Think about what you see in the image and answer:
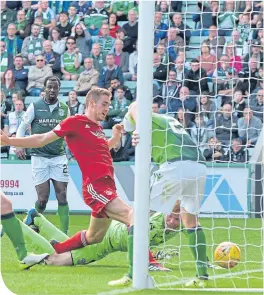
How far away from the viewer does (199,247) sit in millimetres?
8023

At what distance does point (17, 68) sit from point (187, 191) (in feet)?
38.4

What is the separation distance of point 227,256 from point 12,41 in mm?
12331

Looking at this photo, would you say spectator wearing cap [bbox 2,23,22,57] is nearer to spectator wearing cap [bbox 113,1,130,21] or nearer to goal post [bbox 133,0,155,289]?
spectator wearing cap [bbox 113,1,130,21]

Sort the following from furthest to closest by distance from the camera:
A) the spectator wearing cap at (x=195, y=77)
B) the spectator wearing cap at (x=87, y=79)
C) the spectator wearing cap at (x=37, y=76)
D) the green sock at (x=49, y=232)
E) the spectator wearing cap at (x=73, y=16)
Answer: the spectator wearing cap at (x=73, y=16) < the spectator wearing cap at (x=37, y=76) < the spectator wearing cap at (x=87, y=79) < the spectator wearing cap at (x=195, y=77) < the green sock at (x=49, y=232)

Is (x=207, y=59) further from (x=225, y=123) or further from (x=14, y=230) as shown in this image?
(x=14, y=230)

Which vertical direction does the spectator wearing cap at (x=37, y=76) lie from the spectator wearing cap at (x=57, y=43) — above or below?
below

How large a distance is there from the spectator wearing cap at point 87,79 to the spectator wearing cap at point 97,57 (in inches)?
7.2

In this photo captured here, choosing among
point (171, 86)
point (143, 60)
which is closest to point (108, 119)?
point (171, 86)

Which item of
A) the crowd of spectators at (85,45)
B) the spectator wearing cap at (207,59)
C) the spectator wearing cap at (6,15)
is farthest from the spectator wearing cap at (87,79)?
the spectator wearing cap at (207,59)

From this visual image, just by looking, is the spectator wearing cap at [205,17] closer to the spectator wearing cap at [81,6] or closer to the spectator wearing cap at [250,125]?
the spectator wearing cap at [250,125]

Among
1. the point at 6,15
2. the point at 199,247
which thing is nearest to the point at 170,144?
the point at 199,247

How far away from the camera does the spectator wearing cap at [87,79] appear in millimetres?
18484

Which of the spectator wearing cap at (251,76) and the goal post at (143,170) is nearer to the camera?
the goal post at (143,170)

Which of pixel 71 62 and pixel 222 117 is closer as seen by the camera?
pixel 222 117
